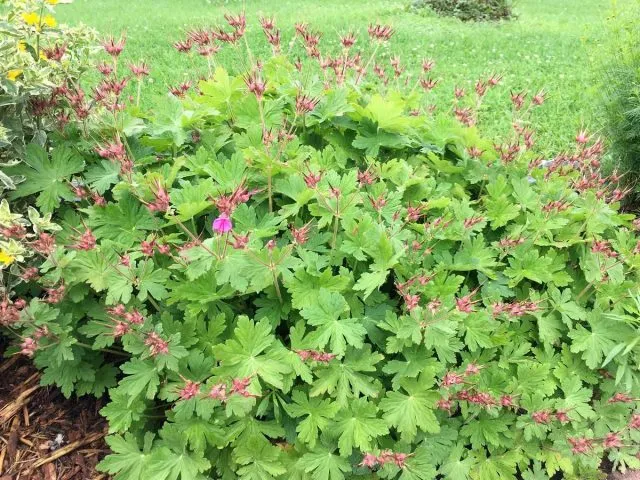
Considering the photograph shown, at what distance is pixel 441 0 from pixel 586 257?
383 inches

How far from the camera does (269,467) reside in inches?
74.4

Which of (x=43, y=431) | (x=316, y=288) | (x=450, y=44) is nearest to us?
(x=316, y=288)

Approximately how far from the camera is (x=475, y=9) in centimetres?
1060

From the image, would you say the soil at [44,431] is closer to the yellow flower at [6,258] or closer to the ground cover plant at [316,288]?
the ground cover plant at [316,288]

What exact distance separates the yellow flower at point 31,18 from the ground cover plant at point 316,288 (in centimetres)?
29

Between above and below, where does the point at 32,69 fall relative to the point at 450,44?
above

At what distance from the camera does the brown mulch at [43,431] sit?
2.18 m

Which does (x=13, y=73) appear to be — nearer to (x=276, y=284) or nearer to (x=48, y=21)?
(x=48, y=21)

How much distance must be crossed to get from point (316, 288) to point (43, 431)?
129 centimetres

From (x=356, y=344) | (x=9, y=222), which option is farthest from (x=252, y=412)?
(x=9, y=222)

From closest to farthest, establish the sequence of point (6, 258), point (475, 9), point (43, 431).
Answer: point (6, 258) < point (43, 431) < point (475, 9)

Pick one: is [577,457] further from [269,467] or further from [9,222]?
[9,222]

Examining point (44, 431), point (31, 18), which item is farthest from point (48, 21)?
point (44, 431)

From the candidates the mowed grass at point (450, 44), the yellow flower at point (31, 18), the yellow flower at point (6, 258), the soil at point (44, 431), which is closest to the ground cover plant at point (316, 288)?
the yellow flower at point (6, 258)
